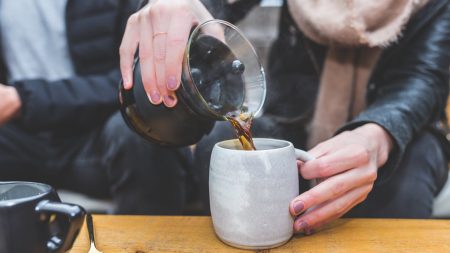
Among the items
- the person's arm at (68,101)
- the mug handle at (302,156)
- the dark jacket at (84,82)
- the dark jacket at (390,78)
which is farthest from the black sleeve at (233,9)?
the mug handle at (302,156)

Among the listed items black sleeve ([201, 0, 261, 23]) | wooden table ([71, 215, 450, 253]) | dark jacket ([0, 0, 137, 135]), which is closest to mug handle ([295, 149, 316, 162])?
wooden table ([71, 215, 450, 253])

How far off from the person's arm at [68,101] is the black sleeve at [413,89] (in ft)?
2.25

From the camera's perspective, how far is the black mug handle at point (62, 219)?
0.46 m

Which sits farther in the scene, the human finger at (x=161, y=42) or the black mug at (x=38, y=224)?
the human finger at (x=161, y=42)

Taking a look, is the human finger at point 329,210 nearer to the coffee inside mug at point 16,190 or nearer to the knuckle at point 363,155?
the knuckle at point 363,155

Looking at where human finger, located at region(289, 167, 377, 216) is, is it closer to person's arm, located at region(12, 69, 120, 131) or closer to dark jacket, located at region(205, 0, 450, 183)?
dark jacket, located at region(205, 0, 450, 183)

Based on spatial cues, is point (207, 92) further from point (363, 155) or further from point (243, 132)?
point (363, 155)

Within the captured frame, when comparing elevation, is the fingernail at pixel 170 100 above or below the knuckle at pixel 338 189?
above

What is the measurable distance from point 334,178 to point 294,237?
0.33 ft

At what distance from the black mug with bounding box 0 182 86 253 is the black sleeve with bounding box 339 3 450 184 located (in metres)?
0.50

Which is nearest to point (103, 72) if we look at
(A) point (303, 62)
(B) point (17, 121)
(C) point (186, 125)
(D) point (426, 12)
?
(B) point (17, 121)

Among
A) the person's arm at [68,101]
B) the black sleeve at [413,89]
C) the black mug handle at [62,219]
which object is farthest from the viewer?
the person's arm at [68,101]

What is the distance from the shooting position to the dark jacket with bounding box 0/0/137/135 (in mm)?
1173

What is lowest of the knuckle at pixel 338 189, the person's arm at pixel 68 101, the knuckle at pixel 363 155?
the person's arm at pixel 68 101
